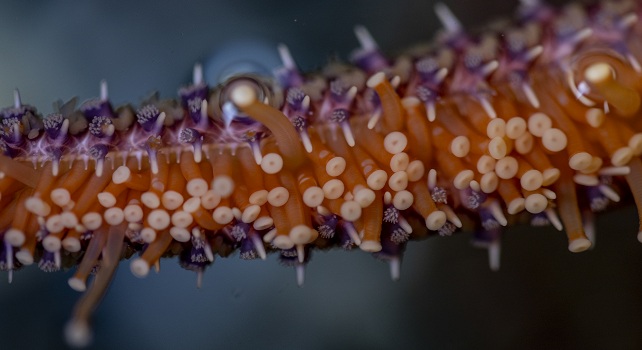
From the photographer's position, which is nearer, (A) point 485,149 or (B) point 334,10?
(A) point 485,149

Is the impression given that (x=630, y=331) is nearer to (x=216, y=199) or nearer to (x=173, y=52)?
(x=216, y=199)

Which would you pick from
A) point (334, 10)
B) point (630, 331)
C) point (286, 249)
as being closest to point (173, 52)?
point (334, 10)

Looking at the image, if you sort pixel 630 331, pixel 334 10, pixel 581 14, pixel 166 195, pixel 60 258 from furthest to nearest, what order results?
pixel 334 10 < pixel 630 331 < pixel 60 258 < pixel 166 195 < pixel 581 14

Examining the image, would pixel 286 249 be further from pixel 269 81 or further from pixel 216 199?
pixel 269 81

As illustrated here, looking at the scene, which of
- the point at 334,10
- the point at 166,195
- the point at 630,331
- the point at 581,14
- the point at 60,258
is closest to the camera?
the point at 581,14

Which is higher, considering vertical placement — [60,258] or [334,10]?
[334,10]

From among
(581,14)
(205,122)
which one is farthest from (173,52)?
(581,14)

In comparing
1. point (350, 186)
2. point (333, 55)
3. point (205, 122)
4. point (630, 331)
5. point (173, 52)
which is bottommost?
point (630, 331)
